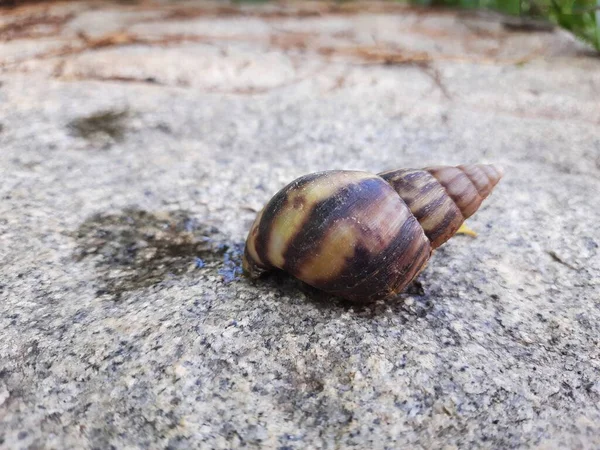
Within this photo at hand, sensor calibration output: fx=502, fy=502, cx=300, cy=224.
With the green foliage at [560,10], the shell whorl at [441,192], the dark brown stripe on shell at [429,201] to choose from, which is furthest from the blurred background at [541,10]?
the dark brown stripe on shell at [429,201]

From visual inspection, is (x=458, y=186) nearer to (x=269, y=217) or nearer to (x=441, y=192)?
(x=441, y=192)

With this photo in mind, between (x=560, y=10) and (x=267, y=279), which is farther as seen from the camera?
(x=560, y=10)

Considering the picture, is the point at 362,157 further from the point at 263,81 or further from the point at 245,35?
the point at 245,35

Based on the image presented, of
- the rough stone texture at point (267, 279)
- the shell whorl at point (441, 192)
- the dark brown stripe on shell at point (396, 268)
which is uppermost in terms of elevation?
the shell whorl at point (441, 192)

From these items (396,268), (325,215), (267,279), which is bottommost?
(267,279)

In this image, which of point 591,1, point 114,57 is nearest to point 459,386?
point 114,57

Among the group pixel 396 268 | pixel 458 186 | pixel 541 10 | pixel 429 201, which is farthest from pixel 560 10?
pixel 396 268

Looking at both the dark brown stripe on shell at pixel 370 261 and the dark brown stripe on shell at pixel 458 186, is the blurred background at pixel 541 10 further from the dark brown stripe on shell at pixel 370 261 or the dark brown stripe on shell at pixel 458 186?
the dark brown stripe on shell at pixel 370 261
